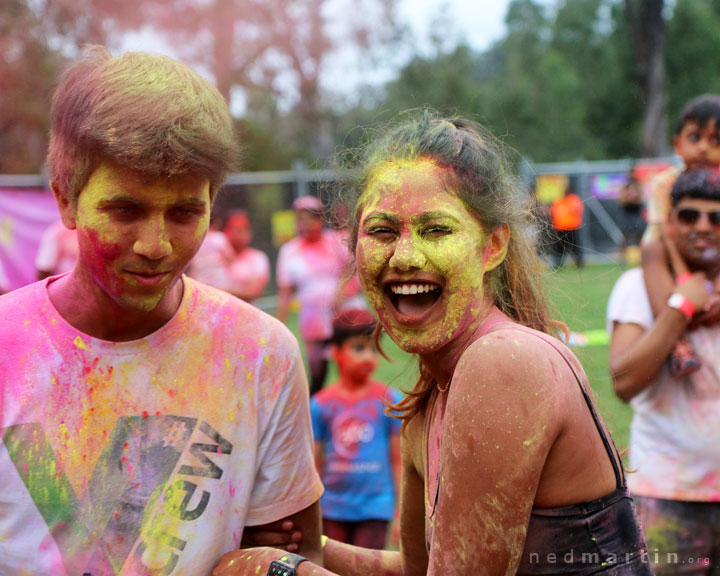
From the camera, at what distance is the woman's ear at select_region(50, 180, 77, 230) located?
2.03 m

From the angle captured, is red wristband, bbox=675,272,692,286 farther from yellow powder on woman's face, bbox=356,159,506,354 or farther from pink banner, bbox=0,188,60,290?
pink banner, bbox=0,188,60,290

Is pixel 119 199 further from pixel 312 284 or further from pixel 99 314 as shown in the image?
pixel 312 284

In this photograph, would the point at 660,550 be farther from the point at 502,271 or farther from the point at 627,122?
the point at 627,122

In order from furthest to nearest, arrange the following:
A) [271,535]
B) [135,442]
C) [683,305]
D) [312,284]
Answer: [312,284], [683,305], [271,535], [135,442]

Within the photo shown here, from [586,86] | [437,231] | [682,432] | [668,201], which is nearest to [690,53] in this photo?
[586,86]

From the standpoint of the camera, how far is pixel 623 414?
22.2ft

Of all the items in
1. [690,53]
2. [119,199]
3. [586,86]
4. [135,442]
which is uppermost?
[690,53]

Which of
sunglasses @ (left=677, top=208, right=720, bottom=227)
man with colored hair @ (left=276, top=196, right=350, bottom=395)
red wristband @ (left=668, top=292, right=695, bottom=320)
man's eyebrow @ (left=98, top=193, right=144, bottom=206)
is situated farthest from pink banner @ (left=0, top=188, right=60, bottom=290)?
man's eyebrow @ (left=98, top=193, right=144, bottom=206)

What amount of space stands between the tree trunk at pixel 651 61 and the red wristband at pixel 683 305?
74.3 ft

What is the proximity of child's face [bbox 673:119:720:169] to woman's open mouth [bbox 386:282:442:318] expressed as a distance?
9.21ft

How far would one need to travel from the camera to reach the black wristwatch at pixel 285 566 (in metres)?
1.96

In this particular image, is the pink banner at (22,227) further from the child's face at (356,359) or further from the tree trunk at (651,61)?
the tree trunk at (651,61)

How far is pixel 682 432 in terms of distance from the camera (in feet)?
10.6

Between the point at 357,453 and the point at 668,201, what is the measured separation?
1970 mm
